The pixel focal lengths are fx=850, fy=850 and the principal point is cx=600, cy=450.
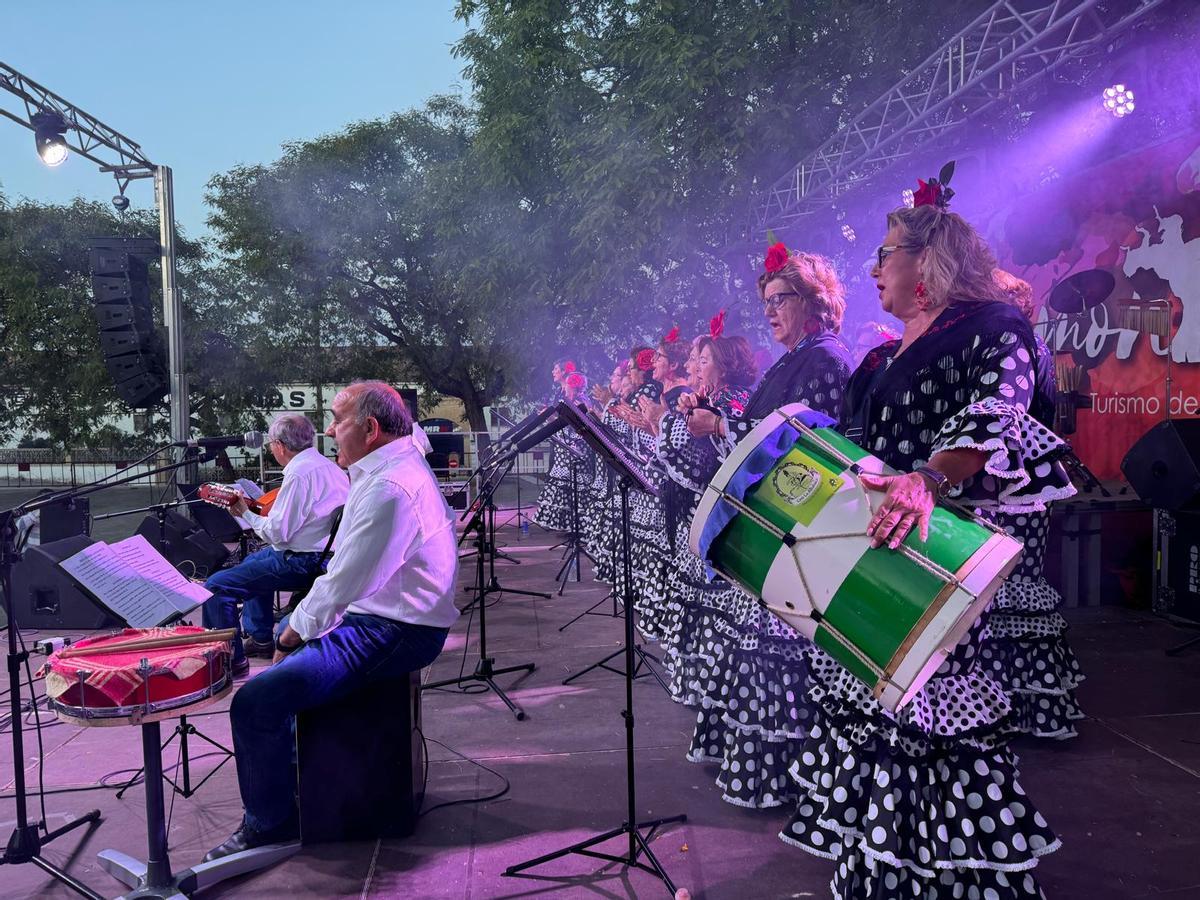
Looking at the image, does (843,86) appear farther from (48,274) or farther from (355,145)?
(48,274)

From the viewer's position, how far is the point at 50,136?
34.3 feet

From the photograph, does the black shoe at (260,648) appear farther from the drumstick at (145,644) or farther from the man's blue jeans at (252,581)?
the drumstick at (145,644)

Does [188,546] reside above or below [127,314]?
below

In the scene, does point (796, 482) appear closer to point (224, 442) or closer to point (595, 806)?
point (595, 806)

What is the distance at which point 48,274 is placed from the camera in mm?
23438

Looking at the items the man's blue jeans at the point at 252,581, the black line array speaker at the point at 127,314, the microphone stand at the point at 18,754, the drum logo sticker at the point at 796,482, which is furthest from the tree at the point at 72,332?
the drum logo sticker at the point at 796,482

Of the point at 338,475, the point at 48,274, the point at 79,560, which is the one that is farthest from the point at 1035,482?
the point at 48,274

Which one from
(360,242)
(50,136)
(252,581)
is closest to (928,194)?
(252,581)

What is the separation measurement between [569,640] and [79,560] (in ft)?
11.8

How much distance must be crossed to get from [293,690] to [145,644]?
0.50 metres

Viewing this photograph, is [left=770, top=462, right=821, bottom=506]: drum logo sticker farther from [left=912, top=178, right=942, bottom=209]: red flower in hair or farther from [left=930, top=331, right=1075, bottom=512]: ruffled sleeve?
[left=912, top=178, right=942, bottom=209]: red flower in hair

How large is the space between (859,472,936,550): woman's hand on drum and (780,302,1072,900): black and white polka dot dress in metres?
0.22

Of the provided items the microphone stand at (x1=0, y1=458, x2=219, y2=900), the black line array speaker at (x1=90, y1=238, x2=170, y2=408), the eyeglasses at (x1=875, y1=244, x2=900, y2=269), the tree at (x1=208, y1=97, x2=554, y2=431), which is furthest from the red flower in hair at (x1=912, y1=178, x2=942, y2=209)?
the tree at (x1=208, y1=97, x2=554, y2=431)

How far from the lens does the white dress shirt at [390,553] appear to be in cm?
304
